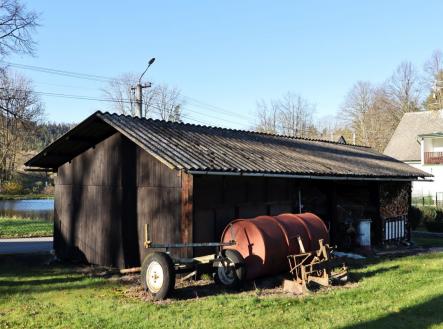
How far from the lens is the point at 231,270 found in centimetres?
1009

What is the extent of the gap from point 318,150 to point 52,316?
544 inches

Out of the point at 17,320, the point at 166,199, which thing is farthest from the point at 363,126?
the point at 17,320

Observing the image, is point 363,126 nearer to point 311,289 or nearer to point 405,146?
point 405,146

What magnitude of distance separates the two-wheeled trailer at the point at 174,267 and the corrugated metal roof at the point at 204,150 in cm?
184

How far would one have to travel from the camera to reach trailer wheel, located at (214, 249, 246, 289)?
995 cm

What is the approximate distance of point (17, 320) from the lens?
8.02 metres

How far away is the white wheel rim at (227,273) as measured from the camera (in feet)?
33.1

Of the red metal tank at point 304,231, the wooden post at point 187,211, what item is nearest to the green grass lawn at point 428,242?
the red metal tank at point 304,231

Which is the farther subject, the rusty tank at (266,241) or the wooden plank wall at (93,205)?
the wooden plank wall at (93,205)

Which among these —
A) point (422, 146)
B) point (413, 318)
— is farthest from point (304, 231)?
point (422, 146)

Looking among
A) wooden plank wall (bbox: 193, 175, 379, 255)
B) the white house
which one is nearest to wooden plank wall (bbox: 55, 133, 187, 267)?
wooden plank wall (bbox: 193, 175, 379, 255)

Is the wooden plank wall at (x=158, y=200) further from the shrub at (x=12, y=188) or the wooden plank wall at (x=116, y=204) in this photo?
the shrub at (x=12, y=188)

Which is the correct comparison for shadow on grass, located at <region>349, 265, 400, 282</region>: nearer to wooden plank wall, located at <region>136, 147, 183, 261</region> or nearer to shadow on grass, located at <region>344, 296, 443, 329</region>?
shadow on grass, located at <region>344, 296, 443, 329</region>

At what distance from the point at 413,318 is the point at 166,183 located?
6.24 m
